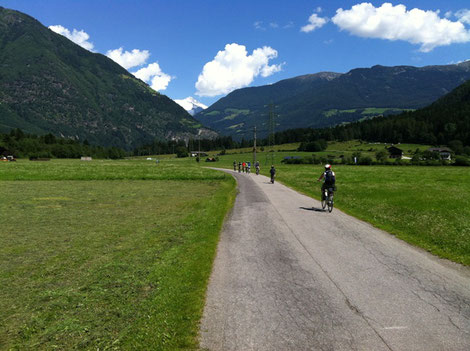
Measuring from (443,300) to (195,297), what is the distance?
5.61 meters

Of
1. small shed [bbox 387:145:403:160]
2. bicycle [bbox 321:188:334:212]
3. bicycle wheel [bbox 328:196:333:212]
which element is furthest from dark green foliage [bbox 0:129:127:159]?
small shed [bbox 387:145:403:160]

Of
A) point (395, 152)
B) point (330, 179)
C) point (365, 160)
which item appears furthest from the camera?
point (395, 152)

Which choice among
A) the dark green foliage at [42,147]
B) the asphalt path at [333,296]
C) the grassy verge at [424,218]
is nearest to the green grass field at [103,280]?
the asphalt path at [333,296]

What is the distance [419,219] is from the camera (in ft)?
52.4

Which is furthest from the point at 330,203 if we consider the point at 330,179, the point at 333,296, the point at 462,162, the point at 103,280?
the point at 462,162

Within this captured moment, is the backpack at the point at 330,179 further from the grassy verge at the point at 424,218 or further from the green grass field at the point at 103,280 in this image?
the green grass field at the point at 103,280

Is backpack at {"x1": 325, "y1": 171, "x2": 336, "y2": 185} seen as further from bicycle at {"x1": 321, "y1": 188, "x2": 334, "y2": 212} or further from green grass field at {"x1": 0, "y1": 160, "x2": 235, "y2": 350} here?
green grass field at {"x1": 0, "y1": 160, "x2": 235, "y2": 350}

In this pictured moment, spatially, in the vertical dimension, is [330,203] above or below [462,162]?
below

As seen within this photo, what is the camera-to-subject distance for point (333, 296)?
7.00 metres

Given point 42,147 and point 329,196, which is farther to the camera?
point 42,147

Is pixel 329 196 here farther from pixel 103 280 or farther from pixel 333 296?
pixel 103 280

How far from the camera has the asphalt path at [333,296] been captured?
210 inches

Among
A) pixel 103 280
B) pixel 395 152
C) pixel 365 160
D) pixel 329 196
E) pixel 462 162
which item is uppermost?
pixel 395 152

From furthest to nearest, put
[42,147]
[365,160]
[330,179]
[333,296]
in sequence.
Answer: [42,147] → [365,160] → [330,179] → [333,296]
